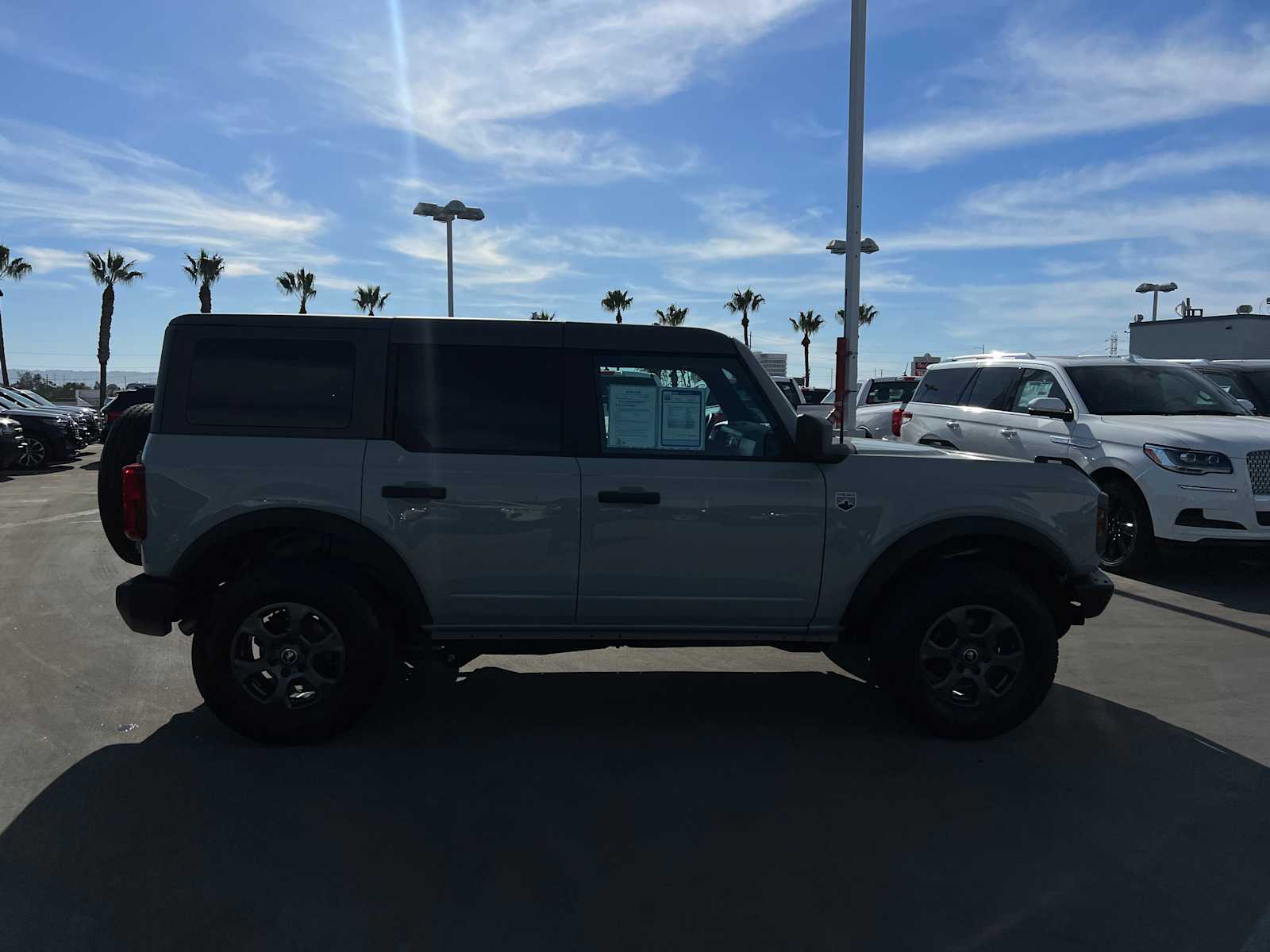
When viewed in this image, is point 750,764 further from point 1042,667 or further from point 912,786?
point 1042,667

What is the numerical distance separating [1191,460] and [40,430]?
19.2 m

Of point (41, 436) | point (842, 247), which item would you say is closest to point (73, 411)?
point (41, 436)

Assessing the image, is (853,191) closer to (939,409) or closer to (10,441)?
(939,409)

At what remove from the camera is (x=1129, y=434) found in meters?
8.21

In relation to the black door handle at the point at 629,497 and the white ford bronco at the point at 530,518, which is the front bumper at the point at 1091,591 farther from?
the black door handle at the point at 629,497

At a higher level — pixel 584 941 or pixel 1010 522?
pixel 1010 522

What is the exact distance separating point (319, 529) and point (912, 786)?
276 cm

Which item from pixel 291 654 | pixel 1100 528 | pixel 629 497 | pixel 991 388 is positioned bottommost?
pixel 291 654

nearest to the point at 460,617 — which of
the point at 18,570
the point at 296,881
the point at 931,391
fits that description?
the point at 296,881

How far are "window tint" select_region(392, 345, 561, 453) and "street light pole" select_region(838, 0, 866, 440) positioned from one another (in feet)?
20.7

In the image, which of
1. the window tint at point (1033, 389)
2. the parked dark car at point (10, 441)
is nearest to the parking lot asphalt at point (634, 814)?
the window tint at point (1033, 389)

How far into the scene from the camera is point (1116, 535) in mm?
8312

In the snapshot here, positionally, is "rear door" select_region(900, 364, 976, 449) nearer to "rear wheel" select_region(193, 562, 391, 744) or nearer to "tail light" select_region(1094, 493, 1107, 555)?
"tail light" select_region(1094, 493, 1107, 555)

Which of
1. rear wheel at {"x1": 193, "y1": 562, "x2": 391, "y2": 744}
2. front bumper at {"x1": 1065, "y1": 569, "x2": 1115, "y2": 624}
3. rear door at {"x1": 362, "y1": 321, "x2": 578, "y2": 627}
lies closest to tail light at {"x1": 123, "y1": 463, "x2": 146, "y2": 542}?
rear wheel at {"x1": 193, "y1": 562, "x2": 391, "y2": 744}
